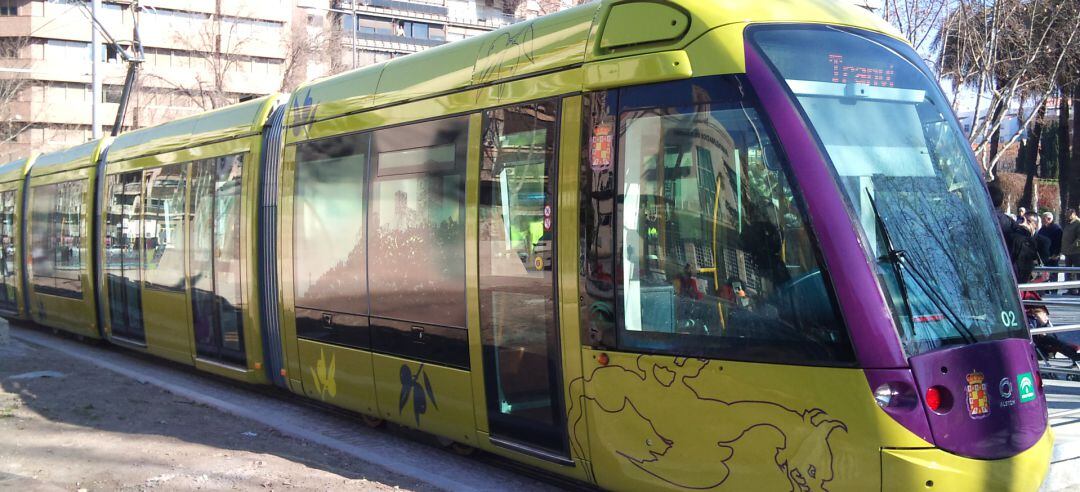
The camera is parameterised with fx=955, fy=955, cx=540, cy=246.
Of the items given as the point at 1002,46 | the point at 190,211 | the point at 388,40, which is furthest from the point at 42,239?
the point at 388,40

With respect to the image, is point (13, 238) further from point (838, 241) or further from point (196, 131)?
point (838, 241)

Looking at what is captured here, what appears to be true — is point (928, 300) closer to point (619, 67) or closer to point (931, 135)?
point (931, 135)

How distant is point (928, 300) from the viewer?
4.77 m

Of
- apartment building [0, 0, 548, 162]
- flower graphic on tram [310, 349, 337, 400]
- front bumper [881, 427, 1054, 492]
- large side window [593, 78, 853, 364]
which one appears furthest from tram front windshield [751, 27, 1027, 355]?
apartment building [0, 0, 548, 162]

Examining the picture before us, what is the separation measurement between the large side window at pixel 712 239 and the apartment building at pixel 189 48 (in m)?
25.6

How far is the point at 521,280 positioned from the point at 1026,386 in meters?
2.92

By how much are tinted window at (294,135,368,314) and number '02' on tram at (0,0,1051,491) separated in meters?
0.09

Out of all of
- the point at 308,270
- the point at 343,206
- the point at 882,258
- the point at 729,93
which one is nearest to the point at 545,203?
the point at 729,93

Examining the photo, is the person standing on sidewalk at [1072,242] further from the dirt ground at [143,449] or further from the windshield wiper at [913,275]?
the dirt ground at [143,449]

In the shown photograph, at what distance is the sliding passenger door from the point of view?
32.8 ft

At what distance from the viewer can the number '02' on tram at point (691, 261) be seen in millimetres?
4633

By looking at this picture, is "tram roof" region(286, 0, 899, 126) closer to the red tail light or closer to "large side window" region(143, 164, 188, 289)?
the red tail light

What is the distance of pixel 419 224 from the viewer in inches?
283

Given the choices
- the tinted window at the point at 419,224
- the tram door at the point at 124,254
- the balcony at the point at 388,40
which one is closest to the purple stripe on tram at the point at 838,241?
the tinted window at the point at 419,224
